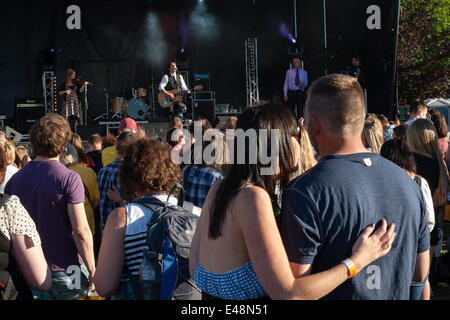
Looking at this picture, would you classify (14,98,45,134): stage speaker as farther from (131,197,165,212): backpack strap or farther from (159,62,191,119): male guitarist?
(131,197,165,212): backpack strap

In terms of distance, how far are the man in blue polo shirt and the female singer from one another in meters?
11.4

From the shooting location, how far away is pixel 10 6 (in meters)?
13.6

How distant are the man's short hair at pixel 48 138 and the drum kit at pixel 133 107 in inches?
416

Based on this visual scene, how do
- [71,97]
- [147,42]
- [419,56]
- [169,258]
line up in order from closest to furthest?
1. [169,258]
2. [71,97]
3. [147,42]
4. [419,56]

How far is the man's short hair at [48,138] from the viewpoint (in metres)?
2.87

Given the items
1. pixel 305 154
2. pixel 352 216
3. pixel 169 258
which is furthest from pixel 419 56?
pixel 352 216

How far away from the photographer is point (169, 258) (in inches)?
78.3

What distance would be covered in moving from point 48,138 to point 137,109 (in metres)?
10.8

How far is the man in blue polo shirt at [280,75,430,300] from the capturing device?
5.00 feet

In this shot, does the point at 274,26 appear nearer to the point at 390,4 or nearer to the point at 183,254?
the point at 390,4

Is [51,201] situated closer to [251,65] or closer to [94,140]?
[94,140]
